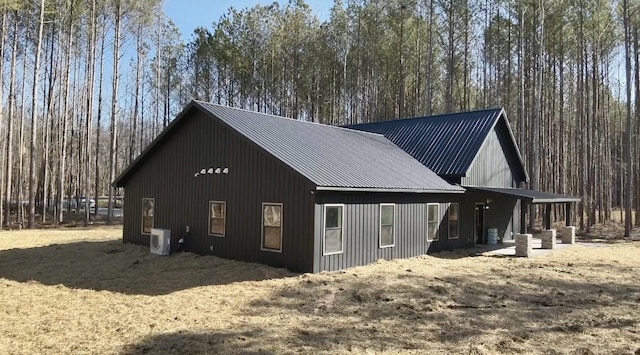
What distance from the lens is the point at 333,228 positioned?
38.9 feet

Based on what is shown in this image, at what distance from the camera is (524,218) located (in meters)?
21.1

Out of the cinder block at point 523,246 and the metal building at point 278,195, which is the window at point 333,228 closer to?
the metal building at point 278,195

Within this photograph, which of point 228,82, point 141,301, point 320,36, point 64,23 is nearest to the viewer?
point 141,301

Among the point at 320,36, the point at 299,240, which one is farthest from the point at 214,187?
the point at 320,36

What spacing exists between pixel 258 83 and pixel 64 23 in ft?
48.3

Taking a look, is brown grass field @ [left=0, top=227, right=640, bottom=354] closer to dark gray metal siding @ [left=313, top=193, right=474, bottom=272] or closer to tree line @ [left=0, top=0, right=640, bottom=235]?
dark gray metal siding @ [left=313, top=193, right=474, bottom=272]

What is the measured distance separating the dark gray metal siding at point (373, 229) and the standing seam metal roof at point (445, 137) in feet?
5.21

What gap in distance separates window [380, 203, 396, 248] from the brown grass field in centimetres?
Answer: 80

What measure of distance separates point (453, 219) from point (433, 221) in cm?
149

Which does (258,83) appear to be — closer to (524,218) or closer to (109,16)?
(109,16)

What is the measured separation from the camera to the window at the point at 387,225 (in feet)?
44.0

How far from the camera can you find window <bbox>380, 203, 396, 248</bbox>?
13.4 m

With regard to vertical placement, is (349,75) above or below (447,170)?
above

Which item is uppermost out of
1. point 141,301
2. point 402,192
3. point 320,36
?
point 320,36
